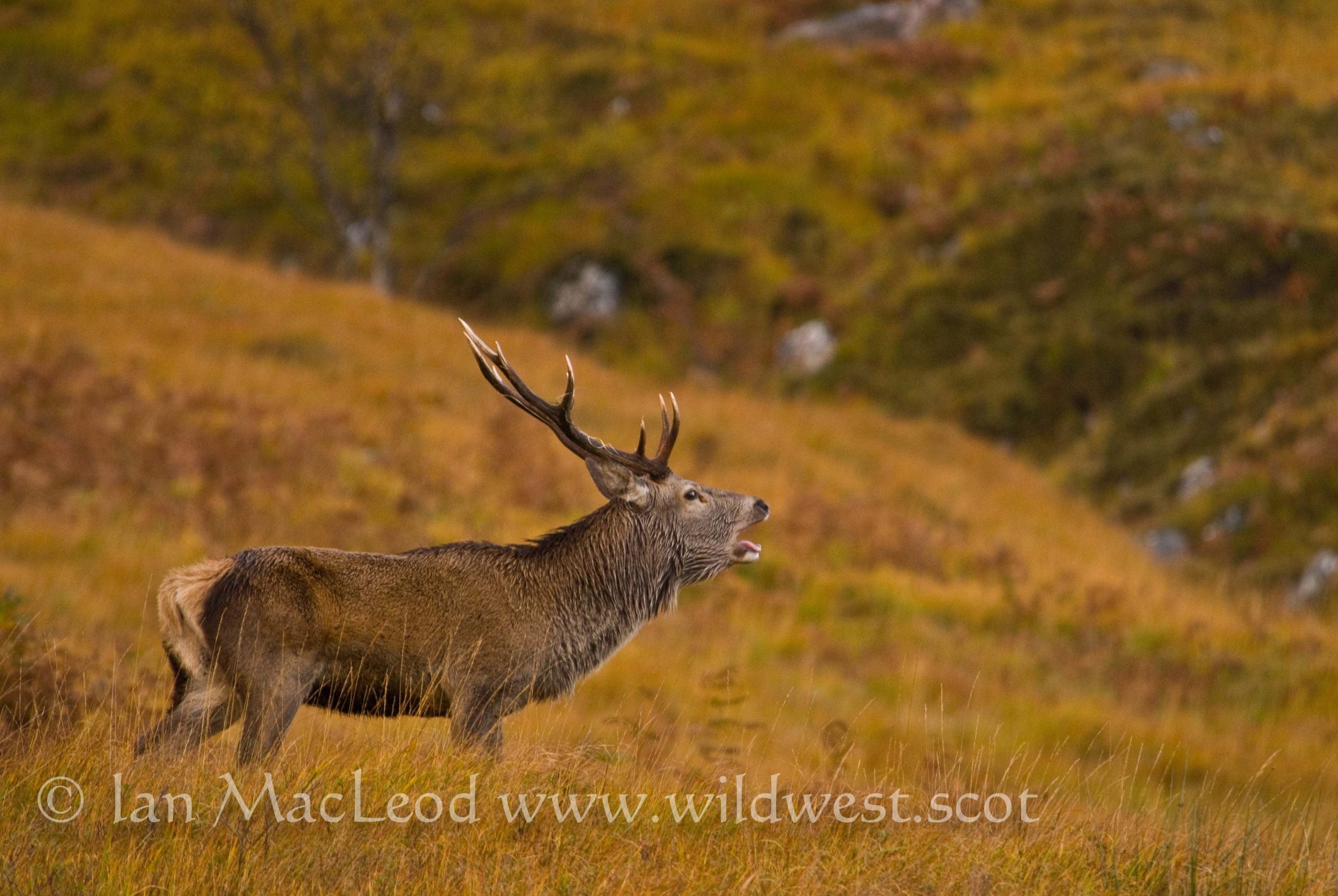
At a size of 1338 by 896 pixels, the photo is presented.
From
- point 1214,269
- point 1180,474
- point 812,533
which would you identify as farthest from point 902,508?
point 1214,269

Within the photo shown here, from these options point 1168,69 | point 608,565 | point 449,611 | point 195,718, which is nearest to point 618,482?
point 608,565

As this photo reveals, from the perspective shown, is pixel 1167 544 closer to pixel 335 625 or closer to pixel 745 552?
pixel 745 552

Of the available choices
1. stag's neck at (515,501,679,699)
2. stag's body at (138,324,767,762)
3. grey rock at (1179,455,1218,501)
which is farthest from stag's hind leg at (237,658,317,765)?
grey rock at (1179,455,1218,501)

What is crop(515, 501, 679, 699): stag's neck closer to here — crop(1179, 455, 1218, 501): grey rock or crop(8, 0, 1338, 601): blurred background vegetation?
crop(8, 0, 1338, 601): blurred background vegetation

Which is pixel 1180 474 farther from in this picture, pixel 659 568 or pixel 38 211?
pixel 38 211

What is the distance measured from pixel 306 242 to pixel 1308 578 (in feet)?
81.6

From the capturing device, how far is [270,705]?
19.3 ft

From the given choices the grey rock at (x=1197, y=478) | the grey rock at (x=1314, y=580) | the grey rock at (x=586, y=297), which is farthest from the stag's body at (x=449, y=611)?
the grey rock at (x=586, y=297)

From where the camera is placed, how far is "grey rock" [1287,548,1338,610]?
17.2 metres

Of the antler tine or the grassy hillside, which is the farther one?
the antler tine

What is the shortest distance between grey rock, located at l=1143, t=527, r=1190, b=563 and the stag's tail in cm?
1645

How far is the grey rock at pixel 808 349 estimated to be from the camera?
27.7 meters

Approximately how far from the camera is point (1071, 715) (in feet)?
42.7

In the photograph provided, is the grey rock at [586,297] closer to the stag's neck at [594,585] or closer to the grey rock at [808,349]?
→ the grey rock at [808,349]
